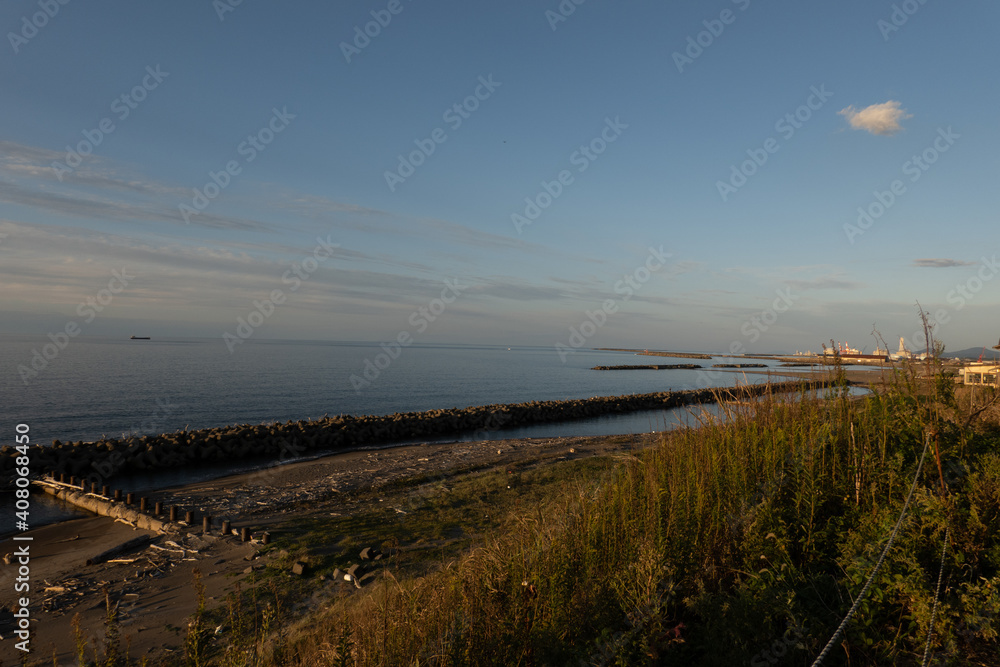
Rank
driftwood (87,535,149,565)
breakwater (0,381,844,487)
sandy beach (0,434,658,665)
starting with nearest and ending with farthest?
sandy beach (0,434,658,665) → driftwood (87,535,149,565) → breakwater (0,381,844,487)

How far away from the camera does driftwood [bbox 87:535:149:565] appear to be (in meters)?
9.09

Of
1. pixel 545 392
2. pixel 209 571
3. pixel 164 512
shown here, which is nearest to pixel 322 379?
pixel 545 392

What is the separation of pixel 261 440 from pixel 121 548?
43.5ft

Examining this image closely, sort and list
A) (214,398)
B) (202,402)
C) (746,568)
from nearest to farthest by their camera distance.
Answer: (746,568) < (202,402) < (214,398)

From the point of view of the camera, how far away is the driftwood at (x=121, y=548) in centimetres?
909

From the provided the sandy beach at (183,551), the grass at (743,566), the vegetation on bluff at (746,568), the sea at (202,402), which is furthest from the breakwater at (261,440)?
the sandy beach at (183,551)

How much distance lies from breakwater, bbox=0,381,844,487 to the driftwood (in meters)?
8.30

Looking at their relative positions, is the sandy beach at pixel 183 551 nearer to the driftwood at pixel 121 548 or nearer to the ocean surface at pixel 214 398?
the driftwood at pixel 121 548

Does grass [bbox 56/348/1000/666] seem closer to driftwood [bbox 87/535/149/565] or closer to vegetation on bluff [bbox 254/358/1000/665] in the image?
vegetation on bluff [bbox 254/358/1000/665]

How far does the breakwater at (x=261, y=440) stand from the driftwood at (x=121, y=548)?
830cm

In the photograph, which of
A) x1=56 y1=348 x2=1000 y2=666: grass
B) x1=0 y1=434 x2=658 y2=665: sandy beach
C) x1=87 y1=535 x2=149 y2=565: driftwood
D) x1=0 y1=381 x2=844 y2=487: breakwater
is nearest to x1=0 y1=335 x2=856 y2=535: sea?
x1=0 y1=381 x2=844 y2=487: breakwater

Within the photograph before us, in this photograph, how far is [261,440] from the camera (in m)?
22.2

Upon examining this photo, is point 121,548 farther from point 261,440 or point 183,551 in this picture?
point 261,440

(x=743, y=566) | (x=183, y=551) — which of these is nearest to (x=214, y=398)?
(x=183, y=551)
